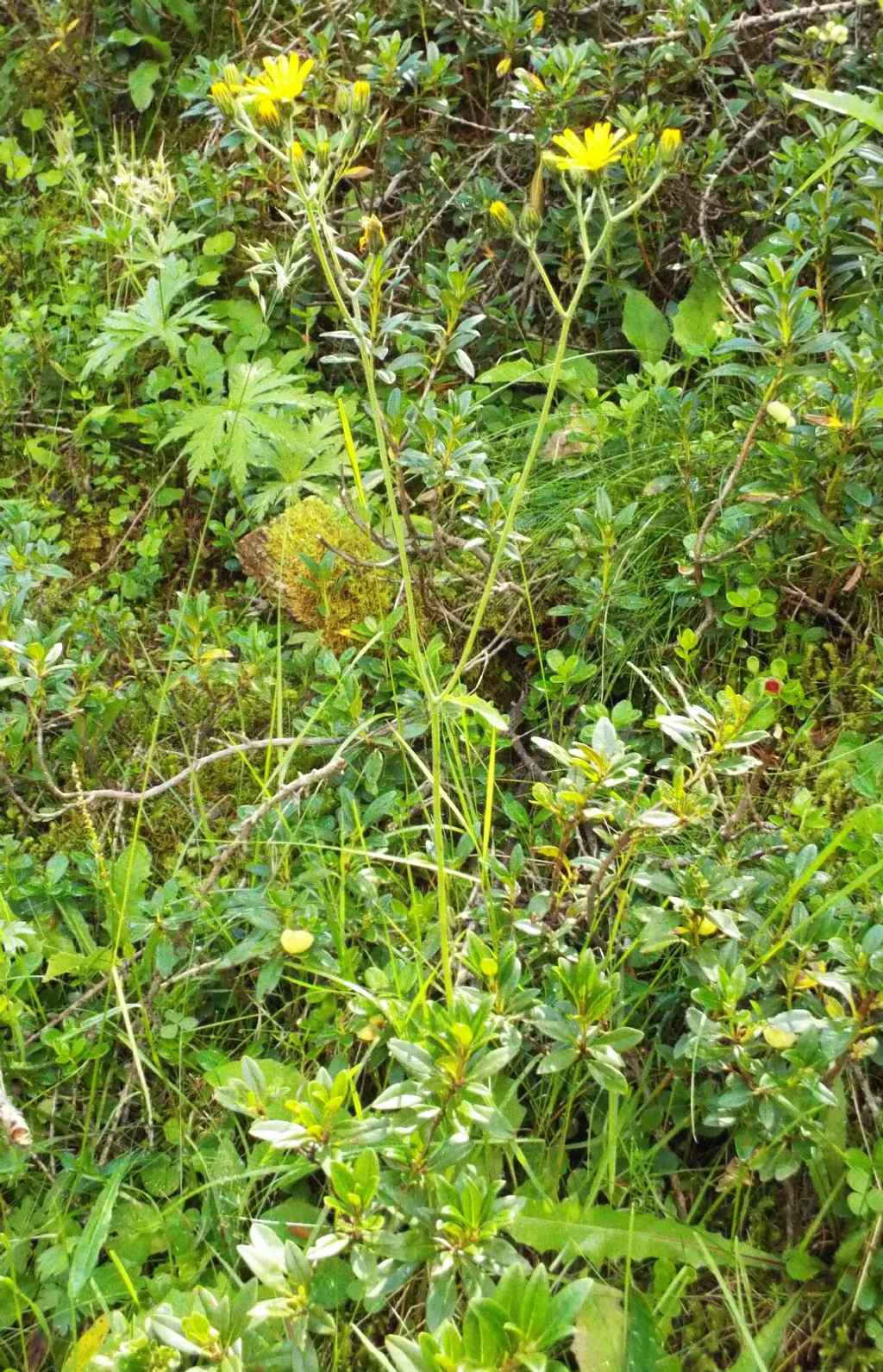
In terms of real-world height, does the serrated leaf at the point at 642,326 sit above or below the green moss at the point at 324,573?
above

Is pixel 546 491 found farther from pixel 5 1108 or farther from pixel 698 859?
pixel 5 1108

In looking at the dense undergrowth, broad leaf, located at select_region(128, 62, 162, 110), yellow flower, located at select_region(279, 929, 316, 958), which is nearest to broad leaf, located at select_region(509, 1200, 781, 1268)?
the dense undergrowth

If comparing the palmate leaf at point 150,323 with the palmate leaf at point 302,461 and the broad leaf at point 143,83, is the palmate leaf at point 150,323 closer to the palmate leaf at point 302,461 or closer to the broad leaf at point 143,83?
the palmate leaf at point 302,461

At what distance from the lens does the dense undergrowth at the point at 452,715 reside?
1330 millimetres

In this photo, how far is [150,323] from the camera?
8.49 feet

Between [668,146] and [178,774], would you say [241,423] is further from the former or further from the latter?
[668,146]

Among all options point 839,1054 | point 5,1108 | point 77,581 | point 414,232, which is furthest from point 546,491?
point 5,1108

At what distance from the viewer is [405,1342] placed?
3.74ft

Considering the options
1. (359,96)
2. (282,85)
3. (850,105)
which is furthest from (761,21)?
(282,85)

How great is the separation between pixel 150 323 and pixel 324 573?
2.85ft

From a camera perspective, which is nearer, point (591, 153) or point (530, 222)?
point (591, 153)

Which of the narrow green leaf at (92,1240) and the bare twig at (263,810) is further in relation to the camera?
the bare twig at (263,810)

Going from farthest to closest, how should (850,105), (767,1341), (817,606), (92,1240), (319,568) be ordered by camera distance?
(319,568)
(817,606)
(850,105)
(92,1240)
(767,1341)

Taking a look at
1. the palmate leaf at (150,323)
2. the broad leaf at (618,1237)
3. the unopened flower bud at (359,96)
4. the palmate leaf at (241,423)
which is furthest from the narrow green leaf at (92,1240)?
the palmate leaf at (150,323)
